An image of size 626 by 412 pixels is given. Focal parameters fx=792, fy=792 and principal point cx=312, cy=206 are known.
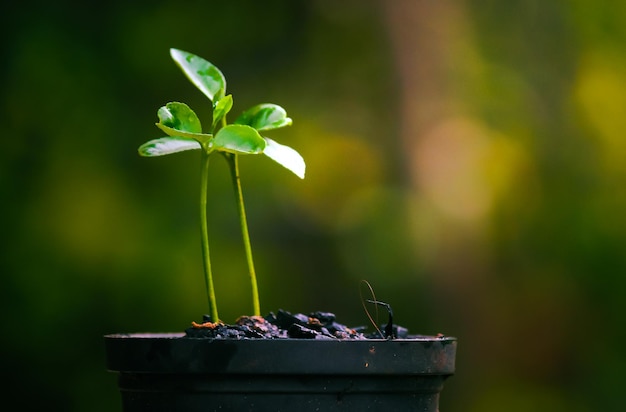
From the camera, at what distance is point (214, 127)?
949 millimetres

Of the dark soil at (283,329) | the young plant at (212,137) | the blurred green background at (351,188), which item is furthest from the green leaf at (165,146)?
the blurred green background at (351,188)

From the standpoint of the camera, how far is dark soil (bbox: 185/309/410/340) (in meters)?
0.87

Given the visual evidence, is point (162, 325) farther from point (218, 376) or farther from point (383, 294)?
point (218, 376)

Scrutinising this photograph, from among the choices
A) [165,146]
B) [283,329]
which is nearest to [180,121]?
[165,146]

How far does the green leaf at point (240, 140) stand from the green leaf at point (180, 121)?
0.6 inches

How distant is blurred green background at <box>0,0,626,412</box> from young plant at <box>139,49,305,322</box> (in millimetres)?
1956

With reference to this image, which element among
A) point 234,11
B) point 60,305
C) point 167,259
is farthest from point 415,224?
point 60,305

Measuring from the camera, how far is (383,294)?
298cm

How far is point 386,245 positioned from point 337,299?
0.93 ft

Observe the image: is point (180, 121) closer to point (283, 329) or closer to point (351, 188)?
point (283, 329)

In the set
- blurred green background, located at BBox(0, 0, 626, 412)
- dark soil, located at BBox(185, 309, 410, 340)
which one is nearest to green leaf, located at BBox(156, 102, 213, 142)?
dark soil, located at BBox(185, 309, 410, 340)

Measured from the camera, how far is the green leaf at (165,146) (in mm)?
910

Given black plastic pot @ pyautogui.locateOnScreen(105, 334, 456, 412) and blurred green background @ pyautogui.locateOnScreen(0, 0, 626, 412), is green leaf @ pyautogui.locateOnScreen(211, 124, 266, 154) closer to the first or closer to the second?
black plastic pot @ pyautogui.locateOnScreen(105, 334, 456, 412)

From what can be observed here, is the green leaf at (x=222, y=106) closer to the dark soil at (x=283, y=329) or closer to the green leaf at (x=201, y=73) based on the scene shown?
the green leaf at (x=201, y=73)
